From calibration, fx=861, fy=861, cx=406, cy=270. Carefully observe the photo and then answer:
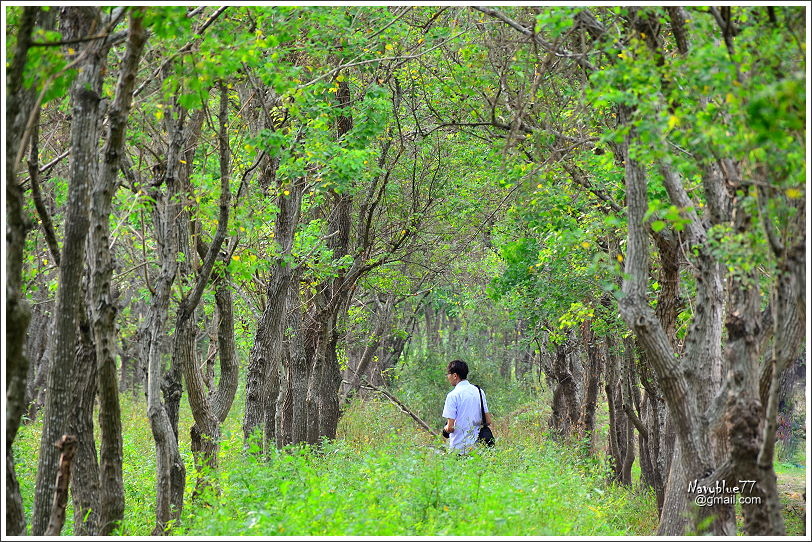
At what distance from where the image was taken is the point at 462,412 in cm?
1160

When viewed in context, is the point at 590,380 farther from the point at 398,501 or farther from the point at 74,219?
the point at 74,219

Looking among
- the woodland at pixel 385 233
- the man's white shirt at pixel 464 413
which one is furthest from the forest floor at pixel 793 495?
the man's white shirt at pixel 464 413

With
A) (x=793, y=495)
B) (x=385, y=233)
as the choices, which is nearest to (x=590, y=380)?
(x=793, y=495)

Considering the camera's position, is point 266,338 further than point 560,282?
No

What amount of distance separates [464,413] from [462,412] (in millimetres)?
30

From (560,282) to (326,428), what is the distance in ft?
19.7

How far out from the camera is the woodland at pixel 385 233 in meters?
5.42

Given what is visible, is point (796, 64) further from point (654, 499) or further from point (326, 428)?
point (326, 428)

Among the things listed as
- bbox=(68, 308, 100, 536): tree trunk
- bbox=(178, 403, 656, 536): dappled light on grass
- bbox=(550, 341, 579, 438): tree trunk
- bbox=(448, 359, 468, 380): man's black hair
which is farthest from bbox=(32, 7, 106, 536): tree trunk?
bbox=(550, 341, 579, 438): tree trunk

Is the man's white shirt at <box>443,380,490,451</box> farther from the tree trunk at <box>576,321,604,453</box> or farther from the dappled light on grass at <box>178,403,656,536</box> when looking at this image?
the tree trunk at <box>576,321,604,453</box>

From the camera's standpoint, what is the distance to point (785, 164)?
471 centimetres

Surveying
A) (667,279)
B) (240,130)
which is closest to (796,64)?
(667,279)

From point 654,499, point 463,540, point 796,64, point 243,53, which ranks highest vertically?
point 243,53

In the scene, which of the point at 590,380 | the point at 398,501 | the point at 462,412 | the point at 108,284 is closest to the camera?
the point at 108,284
